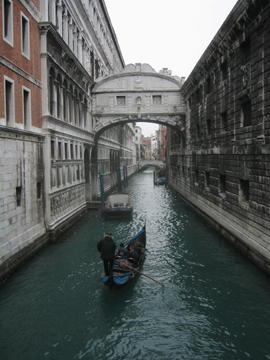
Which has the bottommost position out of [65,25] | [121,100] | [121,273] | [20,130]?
[121,273]

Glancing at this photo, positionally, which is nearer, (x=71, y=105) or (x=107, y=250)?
(x=107, y=250)

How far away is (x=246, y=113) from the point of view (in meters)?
11.8

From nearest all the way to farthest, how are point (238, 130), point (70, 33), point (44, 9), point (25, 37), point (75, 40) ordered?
point (25, 37) → point (238, 130) → point (44, 9) → point (70, 33) → point (75, 40)

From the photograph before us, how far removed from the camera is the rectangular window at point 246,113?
11.6 m

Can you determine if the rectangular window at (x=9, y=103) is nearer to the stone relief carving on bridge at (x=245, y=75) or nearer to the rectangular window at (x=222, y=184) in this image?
the stone relief carving on bridge at (x=245, y=75)

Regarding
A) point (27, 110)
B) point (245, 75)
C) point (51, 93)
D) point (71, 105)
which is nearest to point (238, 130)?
point (245, 75)

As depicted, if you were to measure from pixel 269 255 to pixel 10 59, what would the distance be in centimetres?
989

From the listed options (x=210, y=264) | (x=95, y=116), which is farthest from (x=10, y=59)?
(x=95, y=116)

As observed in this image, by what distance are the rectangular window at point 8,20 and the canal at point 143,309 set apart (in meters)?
7.40

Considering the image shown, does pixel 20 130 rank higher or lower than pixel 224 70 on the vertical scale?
lower

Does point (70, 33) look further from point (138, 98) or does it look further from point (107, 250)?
point (107, 250)

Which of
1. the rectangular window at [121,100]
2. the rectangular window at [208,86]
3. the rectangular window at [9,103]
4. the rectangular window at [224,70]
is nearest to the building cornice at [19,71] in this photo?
the rectangular window at [9,103]

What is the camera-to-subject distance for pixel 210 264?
1083cm

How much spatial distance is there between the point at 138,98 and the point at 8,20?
553 inches
